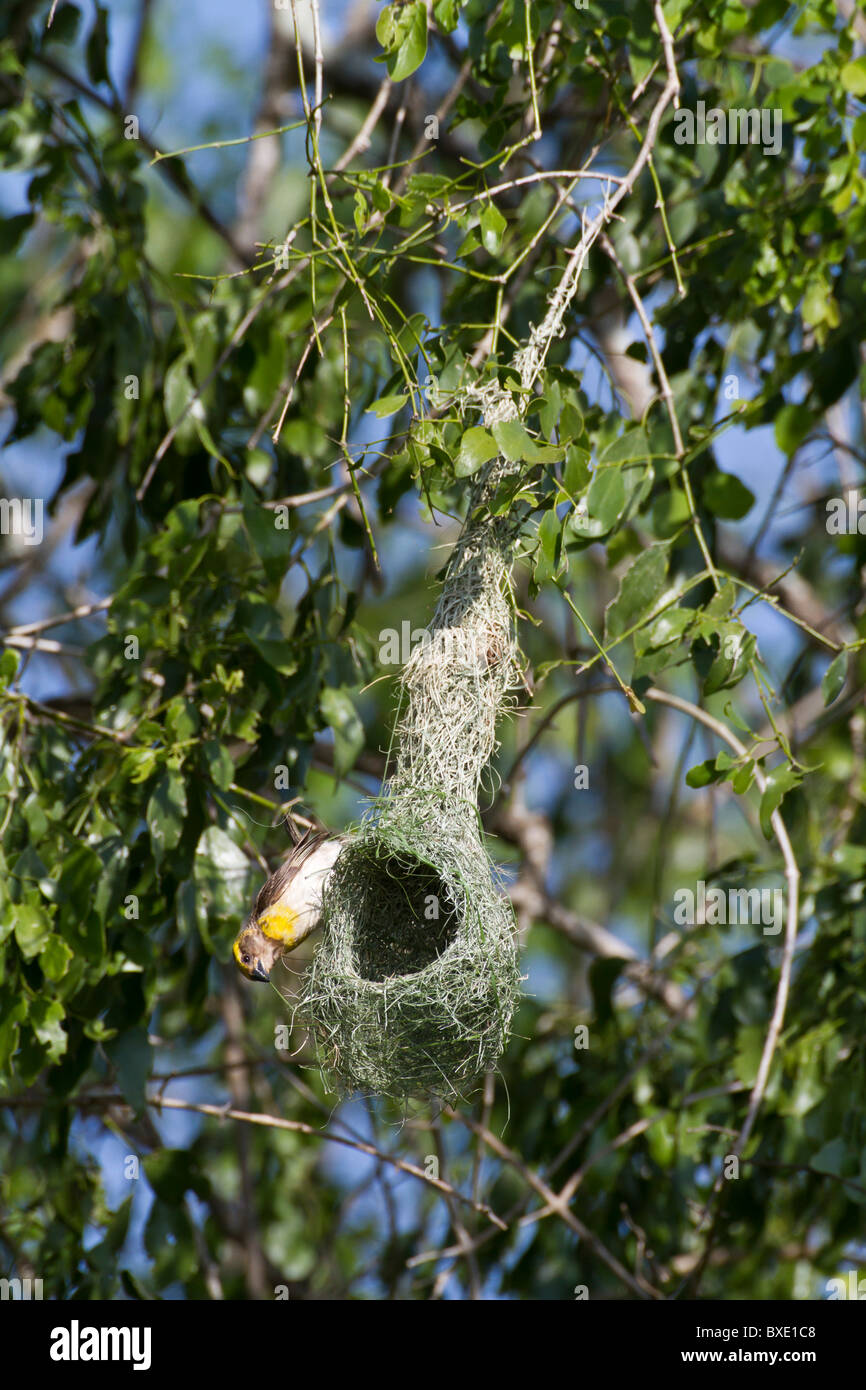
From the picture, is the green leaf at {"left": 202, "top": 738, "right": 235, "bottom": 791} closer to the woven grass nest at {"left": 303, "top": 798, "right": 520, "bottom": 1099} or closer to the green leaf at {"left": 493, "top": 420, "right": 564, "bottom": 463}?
the woven grass nest at {"left": 303, "top": 798, "right": 520, "bottom": 1099}

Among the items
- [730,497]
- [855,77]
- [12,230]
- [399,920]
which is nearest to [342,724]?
[399,920]

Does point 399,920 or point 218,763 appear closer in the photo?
point 399,920

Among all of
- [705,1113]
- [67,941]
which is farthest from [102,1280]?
[705,1113]

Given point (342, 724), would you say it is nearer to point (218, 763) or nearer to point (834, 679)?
point (218, 763)

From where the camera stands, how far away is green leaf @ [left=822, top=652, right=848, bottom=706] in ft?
6.27

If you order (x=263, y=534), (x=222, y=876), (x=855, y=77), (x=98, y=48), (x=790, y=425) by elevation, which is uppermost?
(x=98, y=48)

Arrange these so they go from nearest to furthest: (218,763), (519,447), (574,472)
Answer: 1. (519,447)
2. (574,472)
3. (218,763)

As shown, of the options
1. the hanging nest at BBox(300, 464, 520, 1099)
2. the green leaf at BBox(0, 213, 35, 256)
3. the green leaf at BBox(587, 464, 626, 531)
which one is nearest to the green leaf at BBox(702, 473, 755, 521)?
the green leaf at BBox(587, 464, 626, 531)

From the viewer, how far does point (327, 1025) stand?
1857mm

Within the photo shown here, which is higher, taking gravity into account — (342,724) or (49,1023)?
(342,724)

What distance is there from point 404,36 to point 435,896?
1089 millimetres

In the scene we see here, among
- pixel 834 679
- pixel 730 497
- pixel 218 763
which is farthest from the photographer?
pixel 730 497

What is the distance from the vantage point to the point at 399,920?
2010mm
